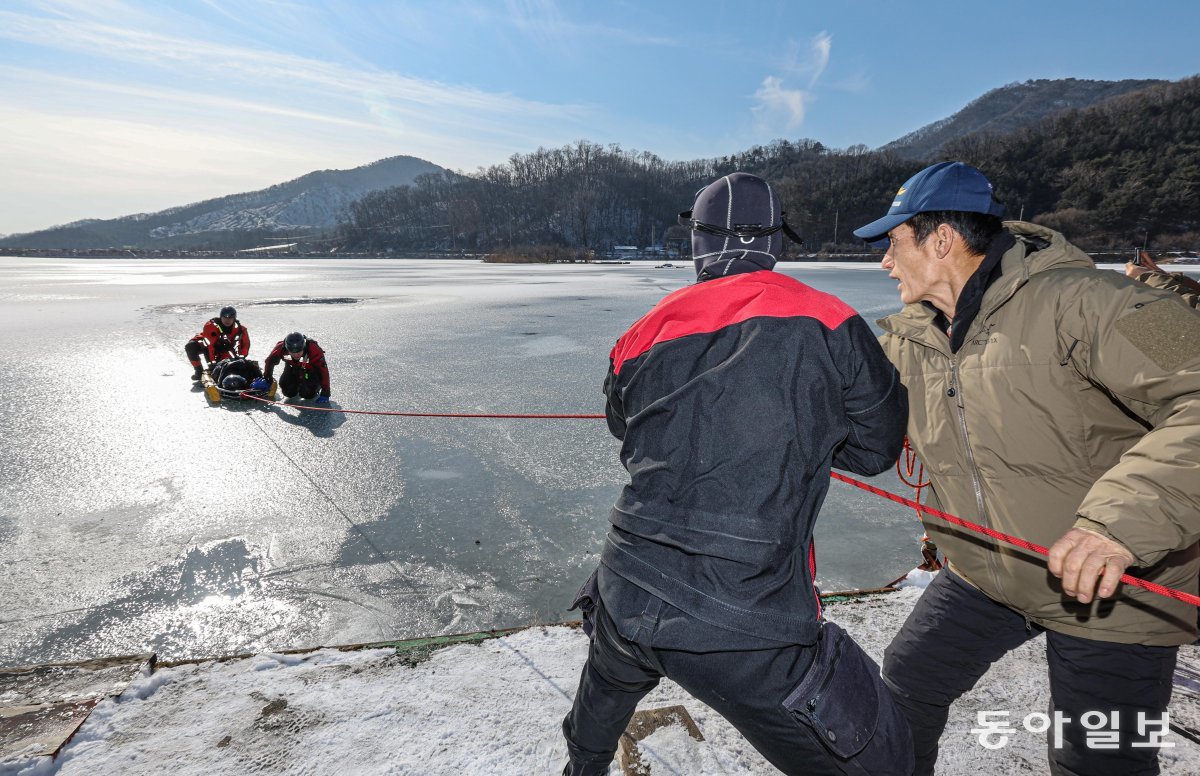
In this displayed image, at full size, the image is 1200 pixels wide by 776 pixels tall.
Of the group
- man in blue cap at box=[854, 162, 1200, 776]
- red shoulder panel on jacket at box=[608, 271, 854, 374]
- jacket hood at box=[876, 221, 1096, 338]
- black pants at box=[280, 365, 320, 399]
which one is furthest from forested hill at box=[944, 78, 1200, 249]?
red shoulder panel on jacket at box=[608, 271, 854, 374]

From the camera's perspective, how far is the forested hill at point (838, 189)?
6006cm

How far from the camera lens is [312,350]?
7.13 meters

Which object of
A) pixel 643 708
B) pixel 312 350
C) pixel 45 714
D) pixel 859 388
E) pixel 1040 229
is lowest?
pixel 643 708

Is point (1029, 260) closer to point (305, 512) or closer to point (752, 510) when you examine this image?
point (752, 510)

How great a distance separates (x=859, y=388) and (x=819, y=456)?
154 millimetres

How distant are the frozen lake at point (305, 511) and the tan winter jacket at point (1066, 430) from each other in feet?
6.93

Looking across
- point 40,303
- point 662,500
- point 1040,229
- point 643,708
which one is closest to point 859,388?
point 662,500

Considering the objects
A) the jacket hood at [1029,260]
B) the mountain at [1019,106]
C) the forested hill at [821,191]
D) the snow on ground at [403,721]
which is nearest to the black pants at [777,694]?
the snow on ground at [403,721]

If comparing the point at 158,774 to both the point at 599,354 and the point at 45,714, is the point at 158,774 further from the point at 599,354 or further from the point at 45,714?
the point at 599,354

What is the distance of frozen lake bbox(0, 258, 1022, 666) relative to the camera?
2973 millimetres

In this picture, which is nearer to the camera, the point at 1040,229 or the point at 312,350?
the point at 1040,229

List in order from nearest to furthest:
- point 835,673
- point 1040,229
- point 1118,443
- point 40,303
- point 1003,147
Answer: point 835,673 < point 1118,443 < point 1040,229 < point 40,303 < point 1003,147

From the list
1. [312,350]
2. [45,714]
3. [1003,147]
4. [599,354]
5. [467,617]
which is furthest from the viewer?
[1003,147]

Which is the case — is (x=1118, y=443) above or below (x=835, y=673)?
above
